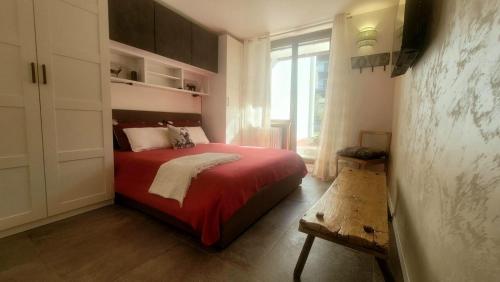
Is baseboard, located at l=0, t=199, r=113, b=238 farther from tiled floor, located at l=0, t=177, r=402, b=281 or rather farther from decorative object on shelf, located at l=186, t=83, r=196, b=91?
decorative object on shelf, located at l=186, t=83, r=196, b=91

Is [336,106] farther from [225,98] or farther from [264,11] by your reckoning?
[225,98]

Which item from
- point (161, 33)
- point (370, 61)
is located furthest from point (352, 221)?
point (161, 33)

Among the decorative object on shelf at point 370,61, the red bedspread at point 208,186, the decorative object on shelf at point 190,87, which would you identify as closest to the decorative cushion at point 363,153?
the red bedspread at point 208,186

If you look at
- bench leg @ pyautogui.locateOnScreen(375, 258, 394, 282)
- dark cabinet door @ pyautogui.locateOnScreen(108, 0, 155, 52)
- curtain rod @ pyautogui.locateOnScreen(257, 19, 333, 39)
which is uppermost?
curtain rod @ pyautogui.locateOnScreen(257, 19, 333, 39)

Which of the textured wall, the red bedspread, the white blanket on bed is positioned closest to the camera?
the textured wall

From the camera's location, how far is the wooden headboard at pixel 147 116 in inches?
108

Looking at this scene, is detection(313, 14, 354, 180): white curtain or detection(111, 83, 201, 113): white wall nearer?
detection(111, 83, 201, 113): white wall

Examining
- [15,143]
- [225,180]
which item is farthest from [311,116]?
[15,143]

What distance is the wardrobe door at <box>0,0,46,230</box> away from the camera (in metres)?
1.55

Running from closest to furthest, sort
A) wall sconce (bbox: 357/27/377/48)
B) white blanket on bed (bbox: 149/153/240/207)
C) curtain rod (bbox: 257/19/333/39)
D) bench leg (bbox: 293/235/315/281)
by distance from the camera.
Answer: bench leg (bbox: 293/235/315/281)
white blanket on bed (bbox: 149/153/240/207)
wall sconce (bbox: 357/27/377/48)
curtain rod (bbox: 257/19/333/39)

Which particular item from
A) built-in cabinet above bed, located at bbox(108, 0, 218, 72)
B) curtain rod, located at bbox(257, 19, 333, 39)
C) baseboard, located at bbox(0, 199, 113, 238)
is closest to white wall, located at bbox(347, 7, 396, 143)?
curtain rod, located at bbox(257, 19, 333, 39)

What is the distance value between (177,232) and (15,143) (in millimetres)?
1428

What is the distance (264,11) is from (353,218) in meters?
3.03

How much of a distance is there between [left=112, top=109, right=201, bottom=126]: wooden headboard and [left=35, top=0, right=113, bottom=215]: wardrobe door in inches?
23.7
